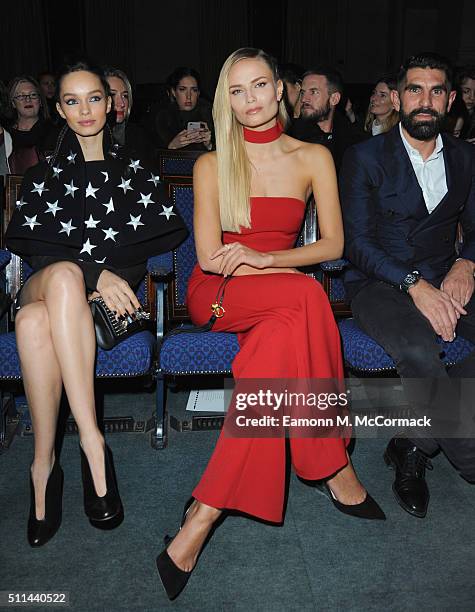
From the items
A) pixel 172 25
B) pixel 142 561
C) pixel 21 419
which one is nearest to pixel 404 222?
pixel 142 561

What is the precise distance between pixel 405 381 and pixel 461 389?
289 millimetres

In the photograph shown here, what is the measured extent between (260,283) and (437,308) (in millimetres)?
685

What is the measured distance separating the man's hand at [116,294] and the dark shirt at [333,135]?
2167mm

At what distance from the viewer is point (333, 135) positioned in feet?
14.0

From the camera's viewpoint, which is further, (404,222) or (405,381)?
(404,222)

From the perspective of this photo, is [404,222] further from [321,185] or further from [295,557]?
[295,557]

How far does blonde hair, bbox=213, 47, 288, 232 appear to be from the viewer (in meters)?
2.44

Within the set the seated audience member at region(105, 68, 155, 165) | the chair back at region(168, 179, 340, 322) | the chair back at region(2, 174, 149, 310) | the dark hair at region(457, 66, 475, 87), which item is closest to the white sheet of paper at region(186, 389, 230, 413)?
the chair back at region(168, 179, 340, 322)

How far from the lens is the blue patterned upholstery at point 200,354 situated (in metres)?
2.41

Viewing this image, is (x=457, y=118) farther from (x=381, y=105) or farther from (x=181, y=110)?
(x=181, y=110)

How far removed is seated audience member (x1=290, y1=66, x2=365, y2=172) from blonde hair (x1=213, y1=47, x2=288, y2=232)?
1.85m

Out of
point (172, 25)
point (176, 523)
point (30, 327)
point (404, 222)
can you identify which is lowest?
point (176, 523)

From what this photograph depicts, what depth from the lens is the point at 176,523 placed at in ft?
7.16

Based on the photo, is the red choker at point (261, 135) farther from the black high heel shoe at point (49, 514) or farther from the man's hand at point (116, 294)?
the black high heel shoe at point (49, 514)
